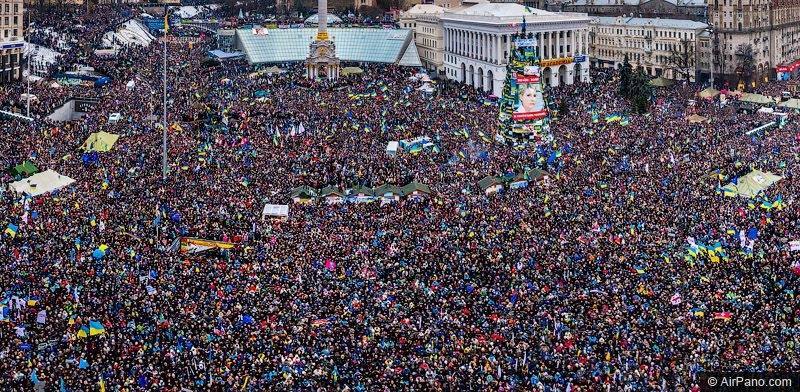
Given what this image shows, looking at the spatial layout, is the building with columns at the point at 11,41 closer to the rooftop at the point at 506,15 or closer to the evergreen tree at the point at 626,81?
the rooftop at the point at 506,15

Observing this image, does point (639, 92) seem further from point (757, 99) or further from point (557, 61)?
point (557, 61)

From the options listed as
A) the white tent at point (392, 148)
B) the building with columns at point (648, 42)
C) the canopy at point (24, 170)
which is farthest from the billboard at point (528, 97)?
the building with columns at point (648, 42)

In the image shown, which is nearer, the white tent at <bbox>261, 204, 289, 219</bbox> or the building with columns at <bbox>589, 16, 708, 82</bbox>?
the white tent at <bbox>261, 204, 289, 219</bbox>

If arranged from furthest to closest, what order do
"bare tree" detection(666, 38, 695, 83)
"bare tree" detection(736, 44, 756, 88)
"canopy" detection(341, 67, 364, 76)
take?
1. "canopy" detection(341, 67, 364, 76)
2. "bare tree" detection(666, 38, 695, 83)
3. "bare tree" detection(736, 44, 756, 88)

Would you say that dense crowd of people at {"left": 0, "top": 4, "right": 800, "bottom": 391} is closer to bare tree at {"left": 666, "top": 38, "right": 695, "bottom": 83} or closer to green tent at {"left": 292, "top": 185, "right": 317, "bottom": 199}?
green tent at {"left": 292, "top": 185, "right": 317, "bottom": 199}

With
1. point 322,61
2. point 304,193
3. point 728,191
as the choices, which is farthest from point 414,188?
point 322,61

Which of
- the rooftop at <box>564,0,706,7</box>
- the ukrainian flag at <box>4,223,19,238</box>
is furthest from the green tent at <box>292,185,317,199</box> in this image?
the rooftop at <box>564,0,706,7</box>
